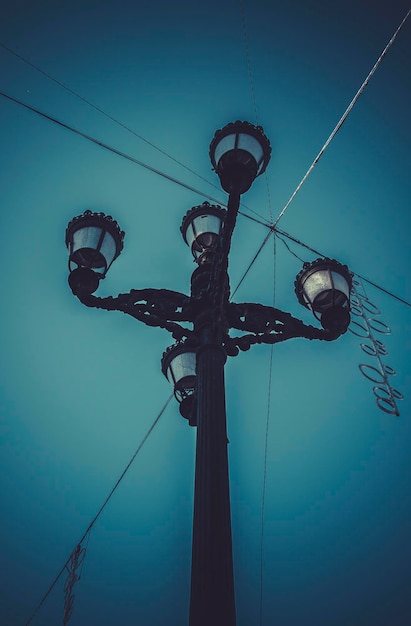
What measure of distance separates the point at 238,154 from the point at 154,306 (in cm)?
102

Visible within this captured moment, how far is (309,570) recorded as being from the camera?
6500 mm

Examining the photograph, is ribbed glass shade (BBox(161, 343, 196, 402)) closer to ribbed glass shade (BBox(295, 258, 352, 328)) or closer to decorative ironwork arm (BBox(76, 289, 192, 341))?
decorative ironwork arm (BBox(76, 289, 192, 341))

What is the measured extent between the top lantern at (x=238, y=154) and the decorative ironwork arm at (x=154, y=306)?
73 centimetres

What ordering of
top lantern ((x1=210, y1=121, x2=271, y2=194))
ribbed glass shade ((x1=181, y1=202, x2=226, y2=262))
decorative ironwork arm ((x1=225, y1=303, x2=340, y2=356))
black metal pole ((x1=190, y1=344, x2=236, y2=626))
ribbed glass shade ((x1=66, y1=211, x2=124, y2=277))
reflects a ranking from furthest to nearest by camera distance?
ribbed glass shade ((x1=181, y1=202, x2=226, y2=262)), ribbed glass shade ((x1=66, y1=211, x2=124, y2=277)), decorative ironwork arm ((x1=225, y1=303, x2=340, y2=356)), top lantern ((x1=210, y1=121, x2=271, y2=194)), black metal pole ((x1=190, y1=344, x2=236, y2=626))

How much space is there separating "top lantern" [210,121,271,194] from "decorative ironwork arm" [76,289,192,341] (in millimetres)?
728

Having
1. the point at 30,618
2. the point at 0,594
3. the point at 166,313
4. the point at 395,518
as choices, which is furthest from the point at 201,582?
the point at 0,594

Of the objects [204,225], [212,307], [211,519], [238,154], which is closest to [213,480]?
[211,519]

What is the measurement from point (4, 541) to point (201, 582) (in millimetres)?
6389

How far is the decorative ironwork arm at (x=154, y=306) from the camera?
266 cm

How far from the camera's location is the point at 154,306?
2.84 meters

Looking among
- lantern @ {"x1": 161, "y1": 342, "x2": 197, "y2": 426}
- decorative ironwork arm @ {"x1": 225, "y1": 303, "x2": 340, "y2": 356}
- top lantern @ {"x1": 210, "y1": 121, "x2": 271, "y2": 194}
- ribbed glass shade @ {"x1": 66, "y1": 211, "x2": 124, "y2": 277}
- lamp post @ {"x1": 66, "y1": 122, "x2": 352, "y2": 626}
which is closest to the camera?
lamp post @ {"x1": 66, "y1": 122, "x2": 352, "y2": 626}

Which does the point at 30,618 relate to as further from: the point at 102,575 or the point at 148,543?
the point at 148,543

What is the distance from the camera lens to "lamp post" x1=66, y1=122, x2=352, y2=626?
1859 mm

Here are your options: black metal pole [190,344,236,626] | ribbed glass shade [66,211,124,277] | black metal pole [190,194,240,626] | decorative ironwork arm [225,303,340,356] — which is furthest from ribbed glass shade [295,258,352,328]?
ribbed glass shade [66,211,124,277]
